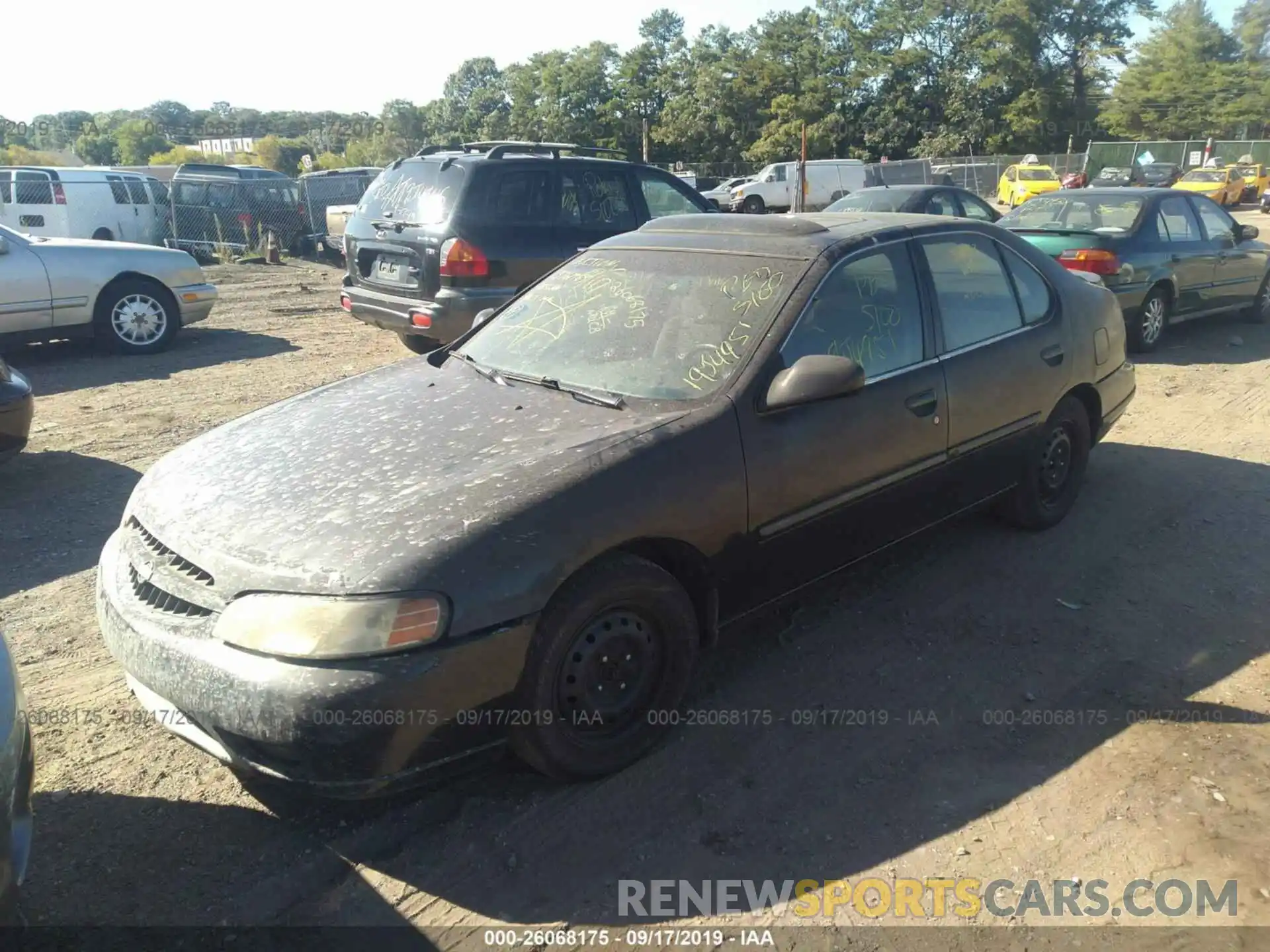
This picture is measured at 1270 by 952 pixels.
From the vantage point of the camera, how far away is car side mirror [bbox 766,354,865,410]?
3.37 m

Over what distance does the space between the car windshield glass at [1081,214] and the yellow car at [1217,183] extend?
2565 cm

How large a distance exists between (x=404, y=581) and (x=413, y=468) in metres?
0.62

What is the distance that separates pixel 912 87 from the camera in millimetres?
56625

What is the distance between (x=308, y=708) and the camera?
249cm

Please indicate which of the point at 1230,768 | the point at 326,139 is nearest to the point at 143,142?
the point at 326,139

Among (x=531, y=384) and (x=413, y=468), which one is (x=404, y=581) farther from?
(x=531, y=384)

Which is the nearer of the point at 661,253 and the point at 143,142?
the point at 661,253

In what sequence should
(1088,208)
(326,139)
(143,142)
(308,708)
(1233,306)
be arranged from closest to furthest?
(308,708) → (1088,208) → (1233,306) → (143,142) → (326,139)

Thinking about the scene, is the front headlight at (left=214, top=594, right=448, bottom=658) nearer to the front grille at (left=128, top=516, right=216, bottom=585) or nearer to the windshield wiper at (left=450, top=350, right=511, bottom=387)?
the front grille at (left=128, top=516, right=216, bottom=585)

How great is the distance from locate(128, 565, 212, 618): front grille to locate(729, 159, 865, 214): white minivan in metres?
29.5

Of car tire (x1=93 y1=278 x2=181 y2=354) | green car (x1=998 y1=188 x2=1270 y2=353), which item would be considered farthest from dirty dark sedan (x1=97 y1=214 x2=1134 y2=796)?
car tire (x1=93 y1=278 x2=181 y2=354)

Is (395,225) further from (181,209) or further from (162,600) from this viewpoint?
(181,209)

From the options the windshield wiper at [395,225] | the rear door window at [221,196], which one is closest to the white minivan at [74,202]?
the rear door window at [221,196]

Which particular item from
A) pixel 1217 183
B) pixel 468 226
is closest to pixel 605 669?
pixel 468 226
